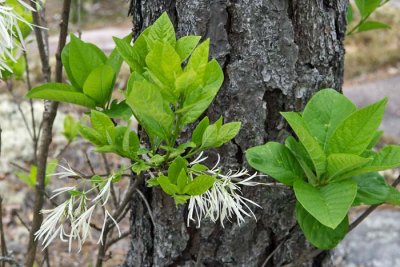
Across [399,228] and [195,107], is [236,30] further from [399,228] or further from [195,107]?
[399,228]

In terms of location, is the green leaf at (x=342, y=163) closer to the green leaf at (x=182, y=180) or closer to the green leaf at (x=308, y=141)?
the green leaf at (x=308, y=141)

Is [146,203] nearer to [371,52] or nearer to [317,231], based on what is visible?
[317,231]

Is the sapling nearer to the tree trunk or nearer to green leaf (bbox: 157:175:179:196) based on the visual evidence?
green leaf (bbox: 157:175:179:196)

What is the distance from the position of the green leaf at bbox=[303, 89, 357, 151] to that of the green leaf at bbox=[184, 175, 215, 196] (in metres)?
0.27

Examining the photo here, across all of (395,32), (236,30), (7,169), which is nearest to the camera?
(236,30)

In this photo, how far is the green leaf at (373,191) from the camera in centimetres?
103

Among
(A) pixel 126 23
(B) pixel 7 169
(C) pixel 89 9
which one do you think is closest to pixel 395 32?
(A) pixel 126 23

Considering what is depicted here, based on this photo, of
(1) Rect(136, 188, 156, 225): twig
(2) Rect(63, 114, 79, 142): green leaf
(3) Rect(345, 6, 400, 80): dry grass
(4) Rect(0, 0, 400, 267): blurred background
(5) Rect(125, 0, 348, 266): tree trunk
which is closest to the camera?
(5) Rect(125, 0, 348, 266): tree trunk

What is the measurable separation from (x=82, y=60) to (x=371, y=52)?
21.4 feet

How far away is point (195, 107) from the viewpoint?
83 centimetres

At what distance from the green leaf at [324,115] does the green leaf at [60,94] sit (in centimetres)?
39

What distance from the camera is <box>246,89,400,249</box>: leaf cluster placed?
3.06 feet

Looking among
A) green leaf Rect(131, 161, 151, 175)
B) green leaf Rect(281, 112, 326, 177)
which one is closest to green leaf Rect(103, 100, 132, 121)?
green leaf Rect(131, 161, 151, 175)

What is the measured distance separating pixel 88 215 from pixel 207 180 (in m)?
0.20
